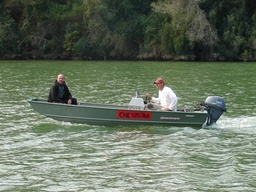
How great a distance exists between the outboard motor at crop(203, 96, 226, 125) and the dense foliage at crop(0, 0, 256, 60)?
34.9 meters

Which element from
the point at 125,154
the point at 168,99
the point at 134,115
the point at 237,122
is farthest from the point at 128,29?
the point at 125,154

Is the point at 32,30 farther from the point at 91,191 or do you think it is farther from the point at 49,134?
the point at 91,191

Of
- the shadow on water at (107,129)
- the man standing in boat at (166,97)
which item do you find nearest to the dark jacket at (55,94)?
the shadow on water at (107,129)

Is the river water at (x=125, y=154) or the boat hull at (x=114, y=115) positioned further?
the boat hull at (x=114, y=115)

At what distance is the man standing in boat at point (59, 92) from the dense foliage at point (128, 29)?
3499 centimetres

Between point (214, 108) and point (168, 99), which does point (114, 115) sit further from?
point (214, 108)

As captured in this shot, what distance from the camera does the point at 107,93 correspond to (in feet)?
87.6

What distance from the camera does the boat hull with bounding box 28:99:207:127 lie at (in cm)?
1708

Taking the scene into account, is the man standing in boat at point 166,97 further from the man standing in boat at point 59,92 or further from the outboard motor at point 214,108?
the man standing in boat at point 59,92

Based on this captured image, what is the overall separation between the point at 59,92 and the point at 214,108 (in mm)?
4826

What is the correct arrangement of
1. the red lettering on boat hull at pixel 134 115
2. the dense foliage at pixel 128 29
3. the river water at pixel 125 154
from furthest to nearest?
the dense foliage at pixel 128 29 < the red lettering on boat hull at pixel 134 115 < the river water at pixel 125 154

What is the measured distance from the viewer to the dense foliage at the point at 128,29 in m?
52.7

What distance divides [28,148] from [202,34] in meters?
38.9

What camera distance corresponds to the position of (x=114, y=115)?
57.1 ft
